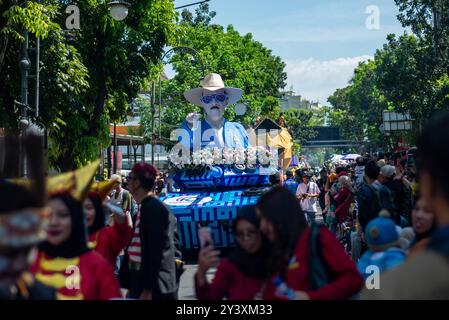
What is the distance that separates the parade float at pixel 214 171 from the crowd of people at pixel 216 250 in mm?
6233

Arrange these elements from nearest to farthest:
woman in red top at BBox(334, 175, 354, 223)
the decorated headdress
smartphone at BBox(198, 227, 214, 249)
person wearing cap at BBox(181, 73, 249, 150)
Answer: the decorated headdress → smartphone at BBox(198, 227, 214, 249) → woman in red top at BBox(334, 175, 354, 223) → person wearing cap at BBox(181, 73, 249, 150)

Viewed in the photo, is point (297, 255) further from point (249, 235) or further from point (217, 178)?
point (217, 178)

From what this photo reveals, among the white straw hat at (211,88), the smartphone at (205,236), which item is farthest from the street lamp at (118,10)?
the smartphone at (205,236)

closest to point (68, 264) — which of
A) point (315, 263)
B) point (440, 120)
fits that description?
point (315, 263)

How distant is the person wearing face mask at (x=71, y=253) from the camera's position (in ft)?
12.6

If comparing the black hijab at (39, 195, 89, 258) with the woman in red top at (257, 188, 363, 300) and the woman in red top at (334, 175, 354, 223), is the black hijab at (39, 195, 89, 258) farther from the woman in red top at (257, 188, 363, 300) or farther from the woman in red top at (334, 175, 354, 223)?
the woman in red top at (334, 175, 354, 223)

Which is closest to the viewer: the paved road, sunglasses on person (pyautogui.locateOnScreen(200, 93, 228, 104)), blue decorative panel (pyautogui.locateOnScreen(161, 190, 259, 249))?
the paved road

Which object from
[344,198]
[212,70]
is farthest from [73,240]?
[212,70]

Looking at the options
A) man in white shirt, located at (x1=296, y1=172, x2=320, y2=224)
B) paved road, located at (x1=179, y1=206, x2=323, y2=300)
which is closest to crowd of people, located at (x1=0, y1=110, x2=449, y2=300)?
paved road, located at (x1=179, y1=206, x2=323, y2=300)

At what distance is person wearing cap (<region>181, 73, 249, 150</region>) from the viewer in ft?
46.1

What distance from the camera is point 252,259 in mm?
4262

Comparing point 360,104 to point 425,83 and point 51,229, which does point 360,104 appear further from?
point 51,229

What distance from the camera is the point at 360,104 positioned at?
74.8 meters

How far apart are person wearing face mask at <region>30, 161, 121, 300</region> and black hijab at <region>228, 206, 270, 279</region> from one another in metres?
0.74
